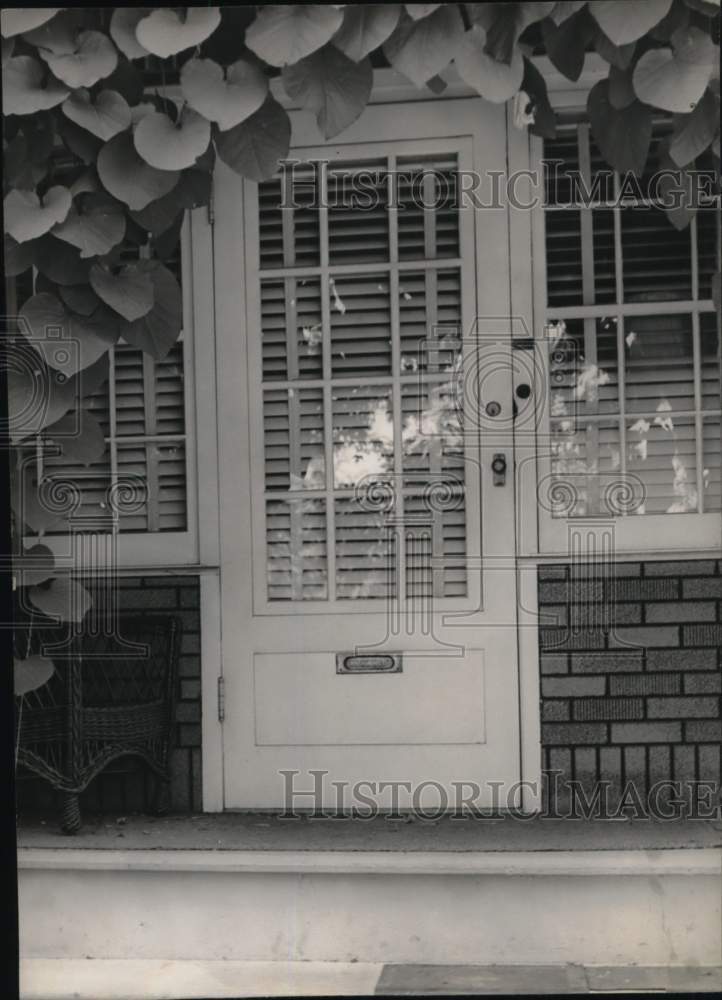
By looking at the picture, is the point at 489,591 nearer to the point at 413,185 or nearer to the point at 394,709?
the point at 394,709

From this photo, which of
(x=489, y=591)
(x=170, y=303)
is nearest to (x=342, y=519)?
(x=489, y=591)

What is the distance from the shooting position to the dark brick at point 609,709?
328 cm

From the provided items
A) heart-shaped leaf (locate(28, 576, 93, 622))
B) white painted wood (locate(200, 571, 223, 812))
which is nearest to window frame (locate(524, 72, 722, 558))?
white painted wood (locate(200, 571, 223, 812))

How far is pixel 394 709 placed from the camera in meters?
3.25

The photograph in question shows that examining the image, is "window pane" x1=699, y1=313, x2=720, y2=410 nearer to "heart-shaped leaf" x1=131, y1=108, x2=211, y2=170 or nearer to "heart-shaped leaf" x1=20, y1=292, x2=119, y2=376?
"heart-shaped leaf" x1=131, y1=108, x2=211, y2=170

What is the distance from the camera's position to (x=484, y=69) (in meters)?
2.46

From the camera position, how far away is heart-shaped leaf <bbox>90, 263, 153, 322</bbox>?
8.47 ft

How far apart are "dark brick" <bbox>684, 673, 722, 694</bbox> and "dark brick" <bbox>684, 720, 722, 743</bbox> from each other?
0.09 metres

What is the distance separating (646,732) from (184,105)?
2116 mm

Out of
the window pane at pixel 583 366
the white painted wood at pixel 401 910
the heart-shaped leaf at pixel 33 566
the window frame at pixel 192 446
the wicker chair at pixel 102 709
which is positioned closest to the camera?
the heart-shaped leaf at pixel 33 566

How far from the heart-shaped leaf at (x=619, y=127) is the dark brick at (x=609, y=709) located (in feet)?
4.95

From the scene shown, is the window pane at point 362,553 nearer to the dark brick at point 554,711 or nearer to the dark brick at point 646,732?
the dark brick at point 554,711

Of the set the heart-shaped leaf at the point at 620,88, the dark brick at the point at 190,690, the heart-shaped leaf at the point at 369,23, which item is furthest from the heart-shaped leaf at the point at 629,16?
the dark brick at the point at 190,690

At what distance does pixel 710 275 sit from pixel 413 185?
891 millimetres
